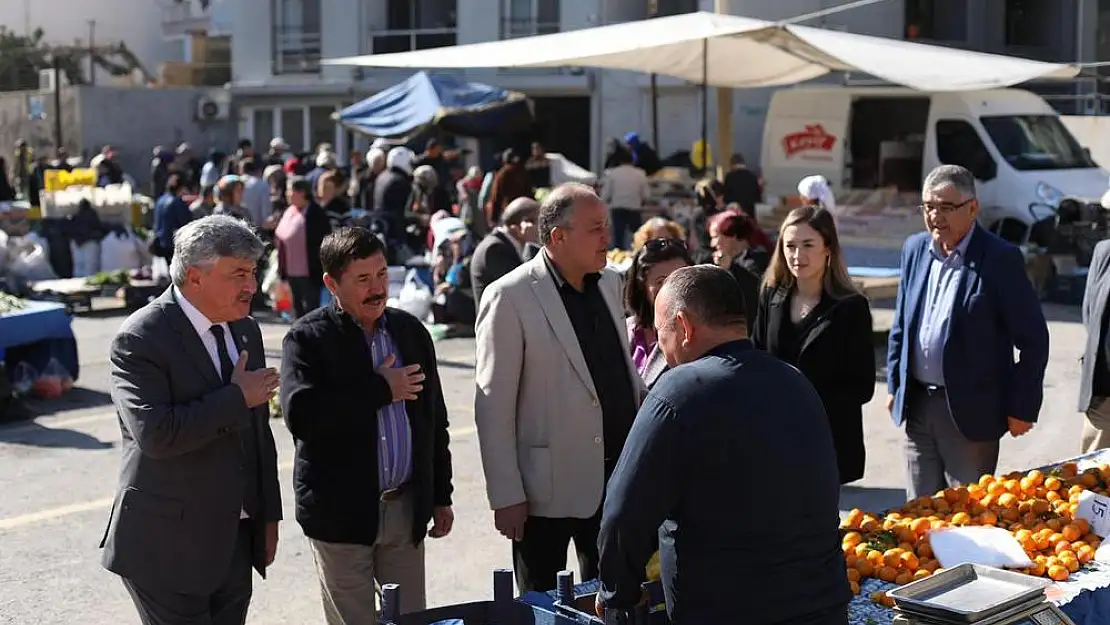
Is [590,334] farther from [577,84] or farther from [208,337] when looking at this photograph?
[577,84]

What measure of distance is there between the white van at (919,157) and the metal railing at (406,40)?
48.1 feet

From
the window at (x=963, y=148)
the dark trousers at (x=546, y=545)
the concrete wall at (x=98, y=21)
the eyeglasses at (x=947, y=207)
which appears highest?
the concrete wall at (x=98, y=21)

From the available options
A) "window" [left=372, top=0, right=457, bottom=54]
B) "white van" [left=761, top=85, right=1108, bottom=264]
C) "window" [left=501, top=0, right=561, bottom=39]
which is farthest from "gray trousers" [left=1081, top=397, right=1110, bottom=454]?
"window" [left=372, top=0, right=457, bottom=54]

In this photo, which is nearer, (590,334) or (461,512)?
(590,334)

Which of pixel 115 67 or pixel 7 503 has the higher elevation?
pixel 115 67

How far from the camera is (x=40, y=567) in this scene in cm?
711

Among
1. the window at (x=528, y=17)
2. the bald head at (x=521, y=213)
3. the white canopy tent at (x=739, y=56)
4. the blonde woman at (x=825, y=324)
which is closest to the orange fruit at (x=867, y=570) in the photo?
the blonde woman at (x=825, y=324)

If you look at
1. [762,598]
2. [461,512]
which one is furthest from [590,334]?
[461,512]

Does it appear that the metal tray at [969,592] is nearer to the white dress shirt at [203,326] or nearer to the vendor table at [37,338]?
the white dress shirt at [203,326]

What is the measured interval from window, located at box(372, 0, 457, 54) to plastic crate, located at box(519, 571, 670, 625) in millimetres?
30893

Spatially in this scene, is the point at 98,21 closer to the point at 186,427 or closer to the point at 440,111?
the point at 440,111

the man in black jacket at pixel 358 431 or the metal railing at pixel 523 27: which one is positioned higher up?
the metal railing at pixel 523 27

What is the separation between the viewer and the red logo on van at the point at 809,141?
20109 mm

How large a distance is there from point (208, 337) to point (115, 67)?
43.4m
